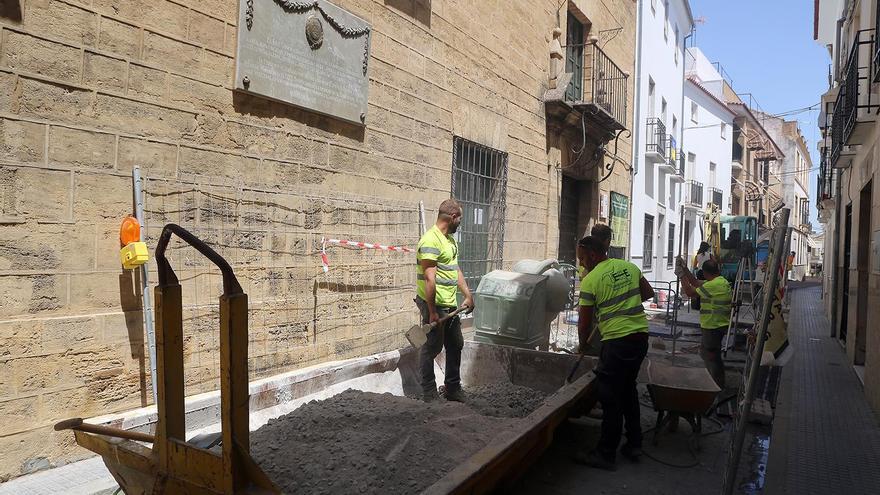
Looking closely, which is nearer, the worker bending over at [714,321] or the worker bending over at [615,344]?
the worker bending over at [615,344]

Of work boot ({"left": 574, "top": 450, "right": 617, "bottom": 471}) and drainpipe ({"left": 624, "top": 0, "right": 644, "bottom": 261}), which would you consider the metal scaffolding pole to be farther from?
drainpipe ({"left": 624, "top": 0, "right": 644, "bottom": 261})

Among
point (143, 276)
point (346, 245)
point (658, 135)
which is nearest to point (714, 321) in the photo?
point (346, 245)

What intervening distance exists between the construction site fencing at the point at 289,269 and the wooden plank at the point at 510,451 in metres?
2.34

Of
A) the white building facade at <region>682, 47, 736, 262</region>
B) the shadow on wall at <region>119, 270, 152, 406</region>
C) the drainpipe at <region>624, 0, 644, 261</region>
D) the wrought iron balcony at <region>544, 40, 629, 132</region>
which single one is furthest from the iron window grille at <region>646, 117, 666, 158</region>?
the shadow on wall at <region>119, 270, 152, 406</region>

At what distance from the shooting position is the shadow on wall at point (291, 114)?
465 centimetres

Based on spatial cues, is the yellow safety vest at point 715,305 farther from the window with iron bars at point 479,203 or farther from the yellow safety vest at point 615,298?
the window with iron bars at point 479,203

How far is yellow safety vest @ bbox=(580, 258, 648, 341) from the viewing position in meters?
4.21

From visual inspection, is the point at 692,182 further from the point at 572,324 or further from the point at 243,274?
the point at 243,274

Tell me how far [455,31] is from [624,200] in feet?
26.0

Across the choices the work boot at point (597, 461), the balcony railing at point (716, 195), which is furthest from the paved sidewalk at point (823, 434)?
the balcony railing at point (716, 195)

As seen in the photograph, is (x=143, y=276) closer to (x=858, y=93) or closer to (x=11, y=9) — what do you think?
(x=11, y=9)

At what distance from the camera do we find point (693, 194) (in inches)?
936

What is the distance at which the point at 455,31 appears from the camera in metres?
7.34

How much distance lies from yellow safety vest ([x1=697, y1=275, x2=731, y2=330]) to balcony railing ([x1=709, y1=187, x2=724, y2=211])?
2266cm
